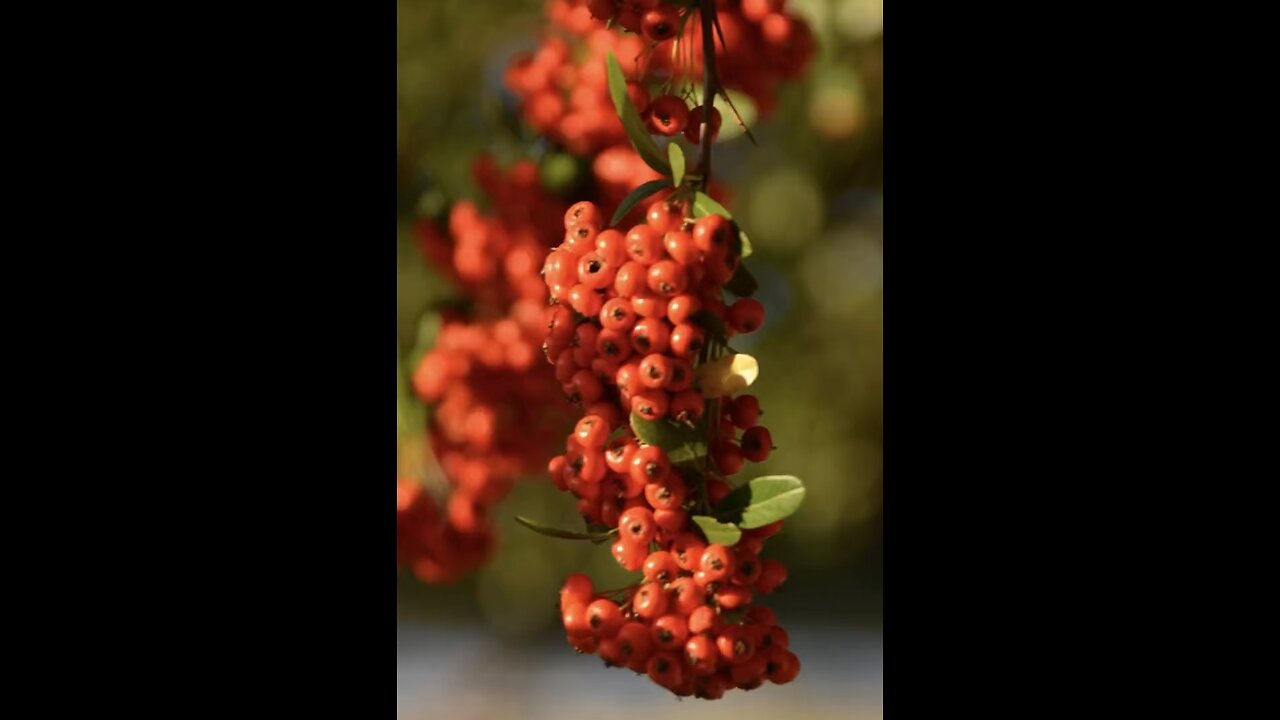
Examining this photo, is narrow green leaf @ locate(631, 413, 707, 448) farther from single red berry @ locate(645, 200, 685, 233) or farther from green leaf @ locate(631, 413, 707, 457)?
single red berry @ locate(645, 200, 685, 233)

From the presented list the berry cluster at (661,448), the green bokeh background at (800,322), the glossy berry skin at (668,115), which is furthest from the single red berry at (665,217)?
the green bokeh background at (800,322)

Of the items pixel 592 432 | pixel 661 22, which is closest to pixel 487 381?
pixel 592 432

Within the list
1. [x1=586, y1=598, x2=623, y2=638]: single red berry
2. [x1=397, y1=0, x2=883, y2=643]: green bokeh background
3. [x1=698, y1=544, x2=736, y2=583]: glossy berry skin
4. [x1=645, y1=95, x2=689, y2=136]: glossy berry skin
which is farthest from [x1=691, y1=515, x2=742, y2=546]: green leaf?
[x1=397, y1=0, x2=883, y2=643]: green bokeh background

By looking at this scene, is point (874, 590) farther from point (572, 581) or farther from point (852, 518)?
point (572, 581)

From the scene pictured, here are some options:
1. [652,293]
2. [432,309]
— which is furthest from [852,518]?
[652,293]

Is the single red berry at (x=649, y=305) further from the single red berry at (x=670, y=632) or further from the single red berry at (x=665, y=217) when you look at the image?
the single red berry at (x=670, y=632)

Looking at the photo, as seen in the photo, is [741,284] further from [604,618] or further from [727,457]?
[604,618]
